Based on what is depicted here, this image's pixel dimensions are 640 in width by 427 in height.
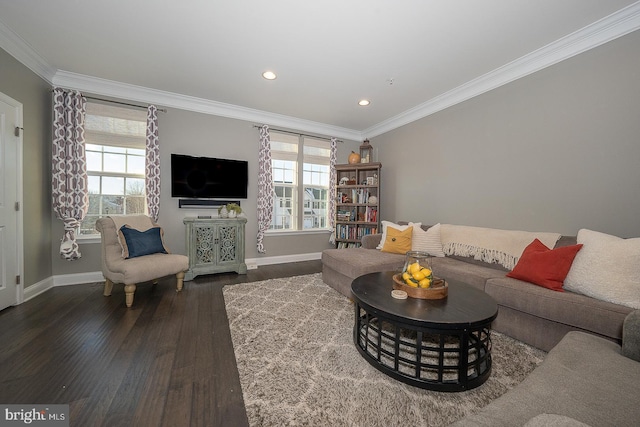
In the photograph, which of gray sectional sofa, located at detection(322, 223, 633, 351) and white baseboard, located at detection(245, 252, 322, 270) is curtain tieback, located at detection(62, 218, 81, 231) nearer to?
white baseboard, located at detection(245, 252, 322, 270)

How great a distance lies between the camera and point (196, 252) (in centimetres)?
349

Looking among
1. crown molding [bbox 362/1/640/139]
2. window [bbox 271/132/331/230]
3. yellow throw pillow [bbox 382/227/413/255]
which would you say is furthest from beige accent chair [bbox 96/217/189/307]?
crown molding [bbox 362/1/640/139]

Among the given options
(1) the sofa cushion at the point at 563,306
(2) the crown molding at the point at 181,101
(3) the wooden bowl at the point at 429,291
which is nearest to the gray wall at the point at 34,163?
(2) the crown molding at the point at 181,101

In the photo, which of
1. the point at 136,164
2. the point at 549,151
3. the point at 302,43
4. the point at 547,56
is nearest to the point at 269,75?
the point at 302,43

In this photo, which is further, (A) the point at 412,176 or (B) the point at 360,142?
(B) the point at 360,142

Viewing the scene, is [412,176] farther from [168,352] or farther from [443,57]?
[168,352]

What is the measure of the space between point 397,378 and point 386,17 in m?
2.75

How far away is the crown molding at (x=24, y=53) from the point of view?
2.28 meters

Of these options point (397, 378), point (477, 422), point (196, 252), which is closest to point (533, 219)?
point (397, 378)

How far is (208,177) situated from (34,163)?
1844mm

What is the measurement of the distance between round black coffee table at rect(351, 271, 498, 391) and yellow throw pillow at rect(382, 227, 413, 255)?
1321mm

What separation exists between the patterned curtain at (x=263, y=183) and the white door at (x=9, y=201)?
2697 mm

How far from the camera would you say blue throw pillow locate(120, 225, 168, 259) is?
2.74m

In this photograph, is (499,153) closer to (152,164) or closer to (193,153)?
(193,153)
